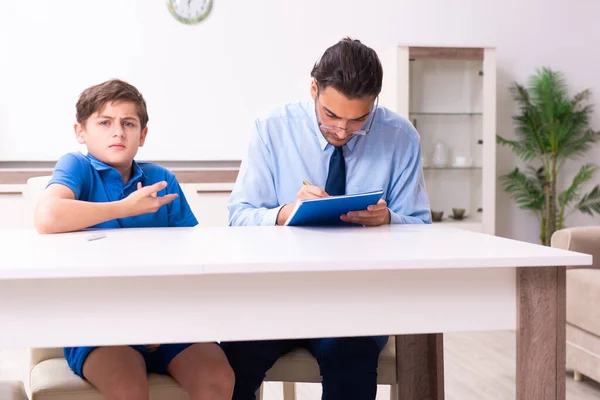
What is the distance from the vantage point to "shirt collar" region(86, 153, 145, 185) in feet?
6.39

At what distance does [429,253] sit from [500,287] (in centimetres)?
14

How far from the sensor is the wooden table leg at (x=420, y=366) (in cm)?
180

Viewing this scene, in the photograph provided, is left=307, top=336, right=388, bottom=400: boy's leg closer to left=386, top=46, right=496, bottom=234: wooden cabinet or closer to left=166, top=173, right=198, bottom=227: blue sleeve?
left=166, top=173, right=198, bottom=227: blue sleeve

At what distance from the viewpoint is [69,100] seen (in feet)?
15.9

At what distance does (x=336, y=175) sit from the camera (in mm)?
2129

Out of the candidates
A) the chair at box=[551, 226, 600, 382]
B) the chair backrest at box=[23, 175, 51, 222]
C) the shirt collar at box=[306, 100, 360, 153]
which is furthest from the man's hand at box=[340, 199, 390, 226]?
the chair at box=[551, 226, 600, 382]

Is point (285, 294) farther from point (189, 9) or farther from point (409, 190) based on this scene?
point (189, 9)

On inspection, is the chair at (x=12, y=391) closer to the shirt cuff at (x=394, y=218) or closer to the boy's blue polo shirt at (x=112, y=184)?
the boy's blue polo shirt at (x=112, y=184)

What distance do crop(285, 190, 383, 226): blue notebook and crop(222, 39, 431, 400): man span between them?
0.29 feet

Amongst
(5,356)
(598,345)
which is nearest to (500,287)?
(598,345)

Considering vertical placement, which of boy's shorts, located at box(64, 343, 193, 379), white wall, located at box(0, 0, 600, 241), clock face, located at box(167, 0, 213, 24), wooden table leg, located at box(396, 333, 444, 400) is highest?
clock face, located at box(167, 0, 213, 24)

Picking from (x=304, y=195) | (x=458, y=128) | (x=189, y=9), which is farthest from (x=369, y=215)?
(x=189, y=9)

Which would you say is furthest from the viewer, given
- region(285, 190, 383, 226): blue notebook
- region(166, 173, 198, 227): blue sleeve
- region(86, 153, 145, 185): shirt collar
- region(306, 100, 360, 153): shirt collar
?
region(306, 100, 360, 153): shirt collar

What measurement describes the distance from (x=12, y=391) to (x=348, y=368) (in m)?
0.71
